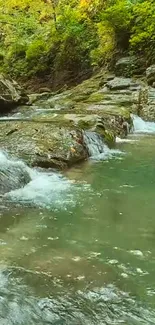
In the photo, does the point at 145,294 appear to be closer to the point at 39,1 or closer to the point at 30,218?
the point at 30,218

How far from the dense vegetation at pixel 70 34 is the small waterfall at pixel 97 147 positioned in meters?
8.24

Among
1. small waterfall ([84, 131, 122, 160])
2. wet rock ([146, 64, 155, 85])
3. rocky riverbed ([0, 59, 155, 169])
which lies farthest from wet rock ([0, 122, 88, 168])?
wet rock ([146, 64, 155, 85])

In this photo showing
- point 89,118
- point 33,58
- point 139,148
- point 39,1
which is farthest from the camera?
point 39,1

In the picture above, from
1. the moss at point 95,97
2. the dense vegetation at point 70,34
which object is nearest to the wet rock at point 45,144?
the moss at point 95,97

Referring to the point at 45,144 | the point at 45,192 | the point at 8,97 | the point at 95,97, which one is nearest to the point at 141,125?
the point at 95,97

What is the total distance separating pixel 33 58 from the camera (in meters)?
21.6

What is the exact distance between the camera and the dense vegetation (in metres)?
16.4

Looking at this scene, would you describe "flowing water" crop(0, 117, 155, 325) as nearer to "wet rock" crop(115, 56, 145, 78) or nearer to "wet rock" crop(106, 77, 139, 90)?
"wet rock" crop(106, 77, 139, 90)

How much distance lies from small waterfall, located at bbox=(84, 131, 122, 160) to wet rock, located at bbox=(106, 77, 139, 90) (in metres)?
6.13

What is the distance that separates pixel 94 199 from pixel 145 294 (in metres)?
2.27

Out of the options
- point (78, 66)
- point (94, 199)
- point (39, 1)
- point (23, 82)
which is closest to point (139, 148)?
point (94, 199)

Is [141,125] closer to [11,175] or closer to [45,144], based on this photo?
[45,144]

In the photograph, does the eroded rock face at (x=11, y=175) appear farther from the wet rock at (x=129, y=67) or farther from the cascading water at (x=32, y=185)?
the wet rock at (x=129, y=67)

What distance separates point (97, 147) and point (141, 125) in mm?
4099
